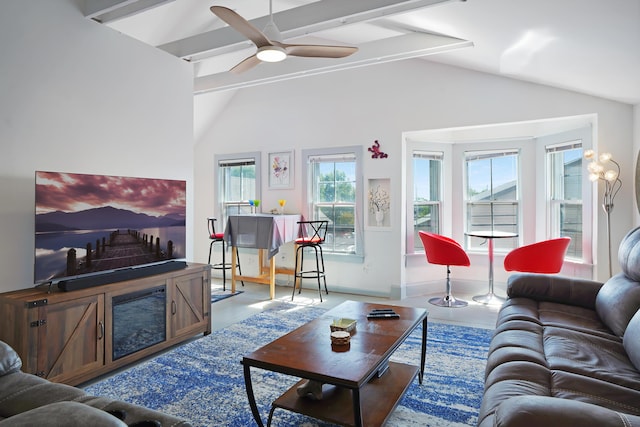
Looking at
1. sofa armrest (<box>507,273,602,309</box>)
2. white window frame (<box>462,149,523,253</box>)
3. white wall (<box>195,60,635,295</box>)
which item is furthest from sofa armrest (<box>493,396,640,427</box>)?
white window frame (<box>462,149,523,253</box>)

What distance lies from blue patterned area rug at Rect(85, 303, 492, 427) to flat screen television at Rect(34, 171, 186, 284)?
0.86 meters

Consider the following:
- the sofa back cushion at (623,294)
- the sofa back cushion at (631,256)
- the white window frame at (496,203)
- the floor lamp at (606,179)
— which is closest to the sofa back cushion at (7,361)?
the sofa back cushion at (623,294)

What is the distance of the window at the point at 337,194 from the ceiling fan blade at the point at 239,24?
9.64 feet

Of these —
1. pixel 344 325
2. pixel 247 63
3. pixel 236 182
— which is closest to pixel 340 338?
pixel 344 325

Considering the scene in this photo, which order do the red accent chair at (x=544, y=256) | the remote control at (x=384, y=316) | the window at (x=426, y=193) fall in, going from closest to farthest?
the remote control at (x=384, y=316), the red accent chair at (x=544, y=256), the window at (x=426, y=193)

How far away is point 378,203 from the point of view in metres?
5.26

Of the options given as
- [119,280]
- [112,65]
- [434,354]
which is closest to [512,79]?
[434,354]

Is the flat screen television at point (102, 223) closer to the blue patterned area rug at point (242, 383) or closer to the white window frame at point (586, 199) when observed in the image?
the blue patterned area rug at point (242, 383)

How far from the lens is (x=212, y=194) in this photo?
660cm

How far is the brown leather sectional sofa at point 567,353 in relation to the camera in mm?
1121

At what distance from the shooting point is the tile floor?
13.6ft

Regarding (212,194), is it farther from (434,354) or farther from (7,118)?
(434,354)

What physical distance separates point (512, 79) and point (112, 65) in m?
4.23

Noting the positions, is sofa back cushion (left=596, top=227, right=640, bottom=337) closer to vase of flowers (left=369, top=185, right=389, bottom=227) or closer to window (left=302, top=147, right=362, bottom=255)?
vase of flowers (left=369, top=185, right=389, bottom=227)
